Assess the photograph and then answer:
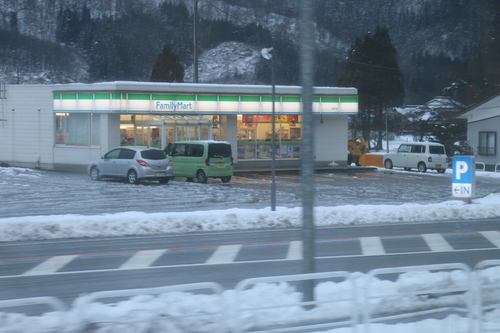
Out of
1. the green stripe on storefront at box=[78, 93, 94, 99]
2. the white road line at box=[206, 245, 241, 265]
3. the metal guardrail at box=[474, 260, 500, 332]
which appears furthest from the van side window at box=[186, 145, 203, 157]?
the metal guardrail at box=[474, 260, 500, 332]

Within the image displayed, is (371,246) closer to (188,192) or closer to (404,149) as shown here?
(188,192)

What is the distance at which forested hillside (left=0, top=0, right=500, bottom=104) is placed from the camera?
93.4 metres

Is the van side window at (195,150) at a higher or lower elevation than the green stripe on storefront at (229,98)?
lower

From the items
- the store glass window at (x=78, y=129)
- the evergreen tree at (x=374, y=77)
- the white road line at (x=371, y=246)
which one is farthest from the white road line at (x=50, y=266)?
the evergreen tree at (x=374, y=77)

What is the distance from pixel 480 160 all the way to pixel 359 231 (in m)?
32.1

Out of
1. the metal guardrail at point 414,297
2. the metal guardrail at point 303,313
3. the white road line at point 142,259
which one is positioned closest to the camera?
the metal guardrail at point 303,313

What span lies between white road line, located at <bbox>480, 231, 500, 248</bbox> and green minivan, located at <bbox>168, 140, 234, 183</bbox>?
15715mm

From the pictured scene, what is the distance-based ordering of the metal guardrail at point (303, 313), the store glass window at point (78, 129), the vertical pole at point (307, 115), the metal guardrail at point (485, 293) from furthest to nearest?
the store glass window at point (78, 129) < the vertical pole at point (307, 115) < the metal guardrail at point (485, 293) < the metal guardrail at point (303, 313)

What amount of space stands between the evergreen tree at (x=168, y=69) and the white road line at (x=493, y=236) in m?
57.9

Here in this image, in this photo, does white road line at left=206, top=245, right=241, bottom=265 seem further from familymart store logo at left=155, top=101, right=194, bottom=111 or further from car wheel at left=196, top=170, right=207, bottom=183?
familymart store logo at left=155, top=101, right=194, bottom=111

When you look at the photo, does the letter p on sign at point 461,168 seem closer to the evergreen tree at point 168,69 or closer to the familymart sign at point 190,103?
the familymart sign at point 190,103

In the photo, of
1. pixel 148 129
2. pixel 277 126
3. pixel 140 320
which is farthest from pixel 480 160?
pixel 140 320

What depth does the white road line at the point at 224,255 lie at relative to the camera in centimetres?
1165

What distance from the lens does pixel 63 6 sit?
182m
